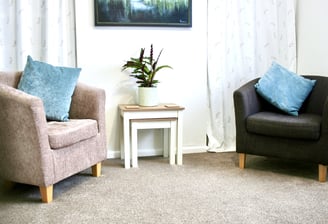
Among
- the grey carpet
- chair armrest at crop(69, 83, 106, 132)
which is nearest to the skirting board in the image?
the grey carpet

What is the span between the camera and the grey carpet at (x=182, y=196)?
223cm

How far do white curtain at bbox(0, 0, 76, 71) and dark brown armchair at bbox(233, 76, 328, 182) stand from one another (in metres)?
1.58

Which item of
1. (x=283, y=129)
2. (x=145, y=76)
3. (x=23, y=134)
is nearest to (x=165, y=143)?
(x=145, y=76)

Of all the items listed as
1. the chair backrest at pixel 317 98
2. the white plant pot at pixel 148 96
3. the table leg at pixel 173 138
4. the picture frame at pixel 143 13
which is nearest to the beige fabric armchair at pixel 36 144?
the white plant pot at pixel 148 96

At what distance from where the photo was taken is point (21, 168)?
2402mm

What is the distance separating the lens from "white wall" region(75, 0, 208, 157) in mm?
3330

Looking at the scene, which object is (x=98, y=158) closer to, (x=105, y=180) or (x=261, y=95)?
(x=105, y=180)

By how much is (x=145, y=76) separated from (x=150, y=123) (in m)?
0.42

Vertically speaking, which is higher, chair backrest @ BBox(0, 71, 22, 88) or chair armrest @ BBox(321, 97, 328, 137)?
chair backrest @ BBox(0, 71, 22, 88)

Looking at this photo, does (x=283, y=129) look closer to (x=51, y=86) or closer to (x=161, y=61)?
(x=161, y=61)

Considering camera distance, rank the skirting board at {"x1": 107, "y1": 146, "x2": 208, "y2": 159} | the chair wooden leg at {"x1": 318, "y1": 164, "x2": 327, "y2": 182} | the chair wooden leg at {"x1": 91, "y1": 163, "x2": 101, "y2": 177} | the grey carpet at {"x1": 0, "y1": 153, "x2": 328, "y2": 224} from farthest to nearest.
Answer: the skirting board at {"x1": 107, "y1": 146, "x2": 208, "y2": 159}
the chair wooden leg at {"x1": 91, "y1": 163, "x2": 101, "y2": 177}
the chair wooden leg at {"x1": 318, "y1": 164, "x2": 327, "y2": 182}
the grey carpet at {"x1": 0, "y1": 153, "x2": 328, "y2": 224}

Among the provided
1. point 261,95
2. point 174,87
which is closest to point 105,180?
point 174,87

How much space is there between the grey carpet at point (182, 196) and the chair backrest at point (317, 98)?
0.49m

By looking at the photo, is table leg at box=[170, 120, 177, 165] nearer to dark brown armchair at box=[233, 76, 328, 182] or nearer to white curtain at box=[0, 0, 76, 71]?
dark brown armchair at box=[233, 76, 328, 182]
